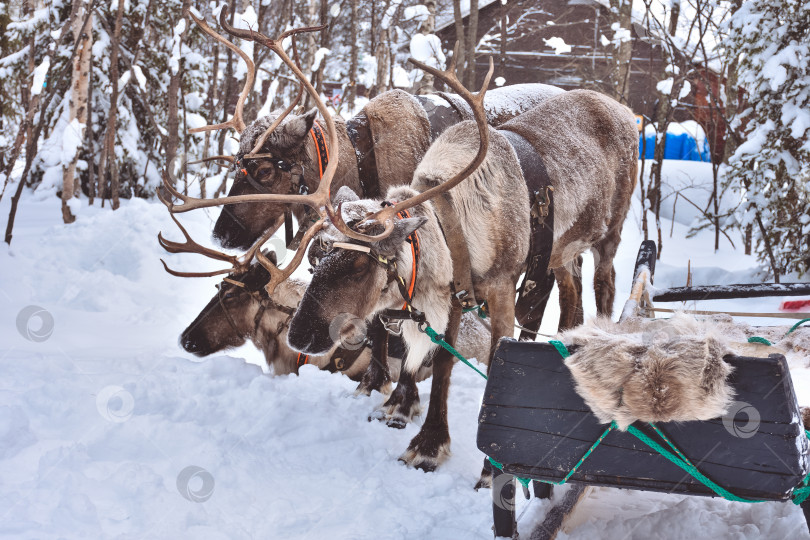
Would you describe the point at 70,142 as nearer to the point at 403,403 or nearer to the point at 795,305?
the point at 403,403

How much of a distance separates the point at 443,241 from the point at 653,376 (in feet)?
5.48

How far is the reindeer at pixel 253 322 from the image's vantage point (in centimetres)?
445

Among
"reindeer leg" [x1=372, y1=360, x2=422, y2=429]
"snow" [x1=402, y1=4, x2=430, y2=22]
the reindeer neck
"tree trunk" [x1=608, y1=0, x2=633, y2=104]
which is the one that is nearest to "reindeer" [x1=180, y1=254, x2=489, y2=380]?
"reindeer leg" [x1=372, y1=360, x2=422, y2=429]

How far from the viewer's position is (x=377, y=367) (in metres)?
4.38

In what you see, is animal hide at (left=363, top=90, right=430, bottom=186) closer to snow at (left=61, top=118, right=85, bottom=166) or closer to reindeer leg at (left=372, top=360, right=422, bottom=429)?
reindeer leg at (left=372, top=360, right=422, bottom=429)

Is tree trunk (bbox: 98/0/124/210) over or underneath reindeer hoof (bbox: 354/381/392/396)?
over

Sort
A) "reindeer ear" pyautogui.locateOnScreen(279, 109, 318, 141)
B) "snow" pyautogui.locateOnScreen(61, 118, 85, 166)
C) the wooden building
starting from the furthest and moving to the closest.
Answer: the wooden building → "snow" pyautogui.locateOnScreen(61, 118, 85, 166) → "reindeer ear" pyautogui.locateOnScreen(279, 109, 318, 141)

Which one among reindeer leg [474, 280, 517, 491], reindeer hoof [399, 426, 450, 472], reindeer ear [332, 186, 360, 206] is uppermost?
reindeer ear [332, 186, 360, 206]

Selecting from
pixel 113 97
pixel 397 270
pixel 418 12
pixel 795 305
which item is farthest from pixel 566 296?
pixel 113 97

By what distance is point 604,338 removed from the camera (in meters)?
1.92

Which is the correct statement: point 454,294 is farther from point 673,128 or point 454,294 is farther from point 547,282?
point 673,128

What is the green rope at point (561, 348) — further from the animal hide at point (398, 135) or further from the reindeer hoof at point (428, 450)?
the animal hide at point (398, 135)

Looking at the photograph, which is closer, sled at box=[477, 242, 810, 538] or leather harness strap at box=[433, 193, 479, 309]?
sled at box=[477, 242, 810, 538]

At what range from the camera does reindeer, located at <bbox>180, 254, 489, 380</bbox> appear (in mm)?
4445
